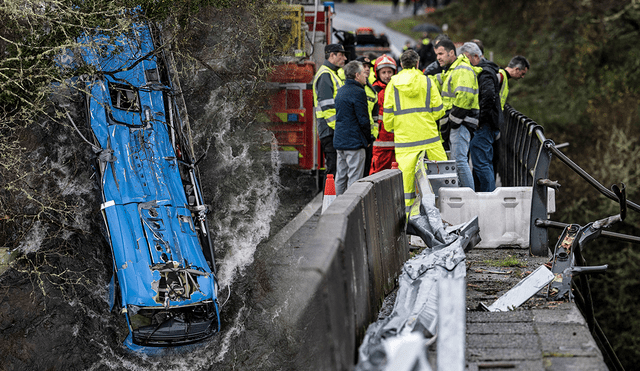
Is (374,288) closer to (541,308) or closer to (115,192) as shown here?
(541,308)

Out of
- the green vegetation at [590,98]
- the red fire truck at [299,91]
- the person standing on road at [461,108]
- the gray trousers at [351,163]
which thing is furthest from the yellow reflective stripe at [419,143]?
the green vegetation at [590,98]

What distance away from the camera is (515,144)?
8391 millimetres

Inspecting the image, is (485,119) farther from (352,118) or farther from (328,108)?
(328,108)

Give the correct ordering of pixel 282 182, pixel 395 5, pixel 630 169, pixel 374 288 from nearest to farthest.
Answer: pixel 374 288, pixel 282 182, pixel 630 169, pixel 395 5

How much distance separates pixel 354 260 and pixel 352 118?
476 cm

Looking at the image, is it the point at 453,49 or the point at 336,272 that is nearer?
the point at 336,272

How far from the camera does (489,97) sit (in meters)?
7.60

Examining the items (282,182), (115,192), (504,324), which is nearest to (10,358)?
(115,192)

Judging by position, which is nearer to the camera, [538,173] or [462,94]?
[538,173]

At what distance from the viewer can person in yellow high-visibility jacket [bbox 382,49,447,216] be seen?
6.88 metres

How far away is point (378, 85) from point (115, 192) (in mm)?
3878

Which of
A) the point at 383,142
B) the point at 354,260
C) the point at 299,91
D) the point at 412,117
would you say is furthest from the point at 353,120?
the point at 354,260

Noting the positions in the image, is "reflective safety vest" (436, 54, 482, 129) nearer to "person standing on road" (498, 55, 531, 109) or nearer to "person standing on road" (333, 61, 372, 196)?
"person standing on road" (498, 55, 531, 109)

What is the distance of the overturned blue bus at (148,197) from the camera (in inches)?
249
